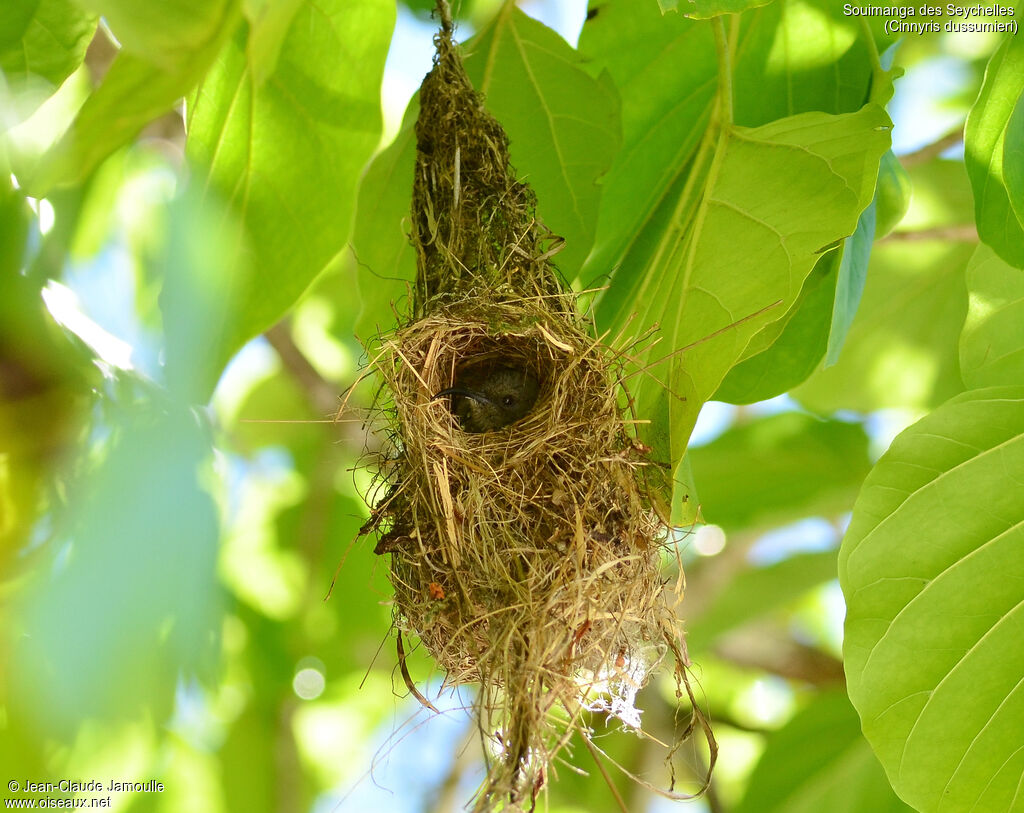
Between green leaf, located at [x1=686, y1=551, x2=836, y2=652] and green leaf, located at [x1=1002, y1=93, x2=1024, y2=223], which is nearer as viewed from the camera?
green leaf, located at [x1=1002, y1=93, x2=1024, y2=223]

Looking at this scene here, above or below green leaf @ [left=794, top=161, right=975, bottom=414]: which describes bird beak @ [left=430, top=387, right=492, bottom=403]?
above

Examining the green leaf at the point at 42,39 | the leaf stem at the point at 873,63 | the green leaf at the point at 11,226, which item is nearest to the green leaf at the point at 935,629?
the leaf stem at the point at 873,63

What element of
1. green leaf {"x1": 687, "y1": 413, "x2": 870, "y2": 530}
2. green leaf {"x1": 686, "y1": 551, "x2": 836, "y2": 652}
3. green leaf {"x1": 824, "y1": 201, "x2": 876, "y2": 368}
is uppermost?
green leaf {"x1": 824, "y1": 201, "x2": 876, "y2": 368}


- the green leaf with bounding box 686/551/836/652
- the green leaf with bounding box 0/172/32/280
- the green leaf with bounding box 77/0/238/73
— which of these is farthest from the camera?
the green leaf with bounding box 686/551/836/652

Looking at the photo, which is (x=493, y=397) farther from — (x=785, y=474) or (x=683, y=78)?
(x=785, y=474)

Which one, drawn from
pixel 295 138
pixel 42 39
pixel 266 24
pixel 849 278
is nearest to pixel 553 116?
pixel 295 138

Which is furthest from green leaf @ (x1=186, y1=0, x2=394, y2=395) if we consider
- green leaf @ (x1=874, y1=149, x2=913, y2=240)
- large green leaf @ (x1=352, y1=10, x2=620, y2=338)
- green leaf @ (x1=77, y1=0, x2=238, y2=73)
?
green leaf @ (x1=874, y1=149, x2=913, y2=240)

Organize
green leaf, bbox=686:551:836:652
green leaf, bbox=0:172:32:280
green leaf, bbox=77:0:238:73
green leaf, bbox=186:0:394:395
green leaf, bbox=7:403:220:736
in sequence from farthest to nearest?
green leaf, bbox=686:551:836:652 < green leaf, bbox=186:0:394:395 < green leaf, bbox=7:403:220:736 < green leaf, bbox=0:172:32:280 < green leaf, bbox=77:0:238:73

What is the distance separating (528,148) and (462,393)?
43 centimetres

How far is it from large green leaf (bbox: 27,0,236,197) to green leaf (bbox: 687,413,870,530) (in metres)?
1.85

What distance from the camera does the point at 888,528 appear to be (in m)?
1.27

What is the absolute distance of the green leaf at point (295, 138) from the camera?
1.28 m

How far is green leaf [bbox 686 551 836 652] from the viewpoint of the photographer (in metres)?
2.35

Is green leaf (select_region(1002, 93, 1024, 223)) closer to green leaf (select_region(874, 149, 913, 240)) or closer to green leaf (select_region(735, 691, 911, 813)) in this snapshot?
green leaf (select_region(874, 149, 913, 240))
